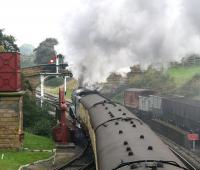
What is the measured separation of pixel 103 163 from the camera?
31.6 feet

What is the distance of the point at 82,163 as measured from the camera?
2183 cm

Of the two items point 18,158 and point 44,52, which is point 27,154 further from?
point 44,52

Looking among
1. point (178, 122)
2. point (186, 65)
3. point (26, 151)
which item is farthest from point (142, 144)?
point (186, 65)

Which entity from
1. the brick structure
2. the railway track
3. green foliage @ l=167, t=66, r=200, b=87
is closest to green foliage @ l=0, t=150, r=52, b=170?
the brick structure

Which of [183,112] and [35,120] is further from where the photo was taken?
[35,120]

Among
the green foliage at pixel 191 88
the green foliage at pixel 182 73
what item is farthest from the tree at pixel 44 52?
the green foliage at pixel 191 88

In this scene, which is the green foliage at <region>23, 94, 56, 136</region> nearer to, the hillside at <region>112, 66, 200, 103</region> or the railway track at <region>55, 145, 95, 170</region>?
the railway track at <region>55, 145, 95, 170</region>

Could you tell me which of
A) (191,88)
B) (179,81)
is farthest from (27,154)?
A: (179,81)

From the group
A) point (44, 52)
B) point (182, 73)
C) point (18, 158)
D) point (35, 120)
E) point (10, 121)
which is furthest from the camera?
point (44, 52)

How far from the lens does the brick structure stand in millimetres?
23516

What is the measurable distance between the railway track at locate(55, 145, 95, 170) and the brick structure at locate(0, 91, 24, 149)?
138 inches

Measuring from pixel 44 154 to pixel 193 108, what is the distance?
33.8 ft

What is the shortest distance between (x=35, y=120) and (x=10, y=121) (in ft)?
29.1

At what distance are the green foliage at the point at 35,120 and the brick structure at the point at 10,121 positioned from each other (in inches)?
248
